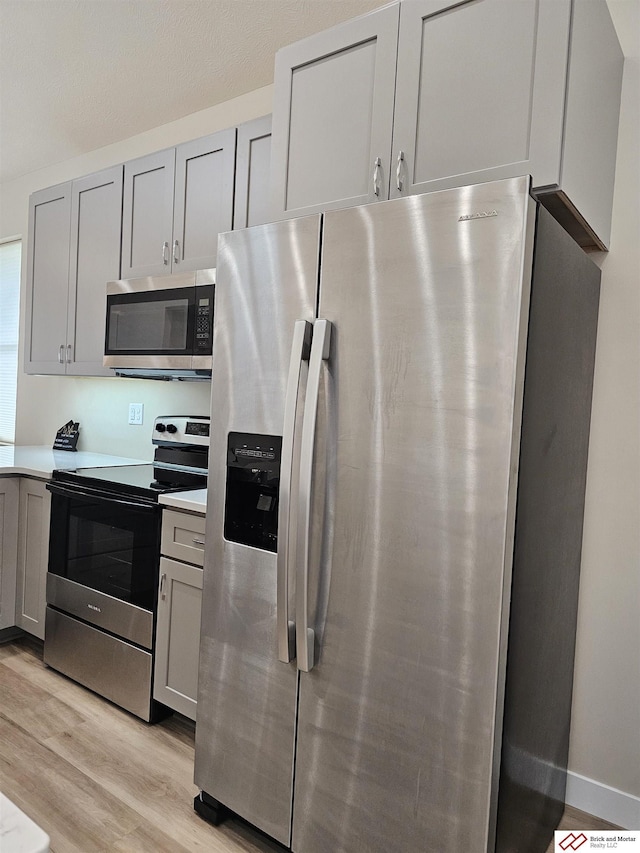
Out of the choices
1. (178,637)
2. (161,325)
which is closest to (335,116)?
(161,325)

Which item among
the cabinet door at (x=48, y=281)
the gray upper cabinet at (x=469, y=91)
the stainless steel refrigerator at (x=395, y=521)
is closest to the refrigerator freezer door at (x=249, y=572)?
the stainless steel refrigerator at (x=395, y=521)

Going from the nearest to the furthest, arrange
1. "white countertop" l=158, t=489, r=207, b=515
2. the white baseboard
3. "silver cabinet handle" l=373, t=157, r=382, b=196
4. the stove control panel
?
"silver cabinet handle" l=373, t=157, r=382, b=196 → the white baseboard → "white countertop" l=158, t=489, r=207, b=515 → the stove control panel

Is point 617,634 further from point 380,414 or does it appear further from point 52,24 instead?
point 52,24

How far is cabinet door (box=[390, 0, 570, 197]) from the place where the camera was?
1586mm

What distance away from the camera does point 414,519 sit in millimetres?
1509

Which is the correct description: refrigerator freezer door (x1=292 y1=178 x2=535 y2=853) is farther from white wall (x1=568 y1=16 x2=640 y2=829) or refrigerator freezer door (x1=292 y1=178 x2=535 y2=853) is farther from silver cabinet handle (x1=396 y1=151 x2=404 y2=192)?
white wall (x1=568 y1=16 x2=640 y2=829)

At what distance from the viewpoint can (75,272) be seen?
11.5ft

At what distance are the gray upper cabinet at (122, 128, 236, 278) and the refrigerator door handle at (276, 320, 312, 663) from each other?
1262mm

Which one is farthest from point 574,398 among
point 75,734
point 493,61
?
point 75,734

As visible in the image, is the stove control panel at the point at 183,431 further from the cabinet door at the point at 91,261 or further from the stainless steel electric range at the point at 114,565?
the cabinet door at the point at 91,261

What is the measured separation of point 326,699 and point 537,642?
57cm

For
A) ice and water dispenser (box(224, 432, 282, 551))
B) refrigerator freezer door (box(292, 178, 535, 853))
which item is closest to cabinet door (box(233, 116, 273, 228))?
refrigerator freezer door (box(292, 178, 535, 853))

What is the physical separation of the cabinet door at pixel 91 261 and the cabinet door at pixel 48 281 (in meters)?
0.08

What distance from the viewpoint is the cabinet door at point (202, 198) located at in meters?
2.71
